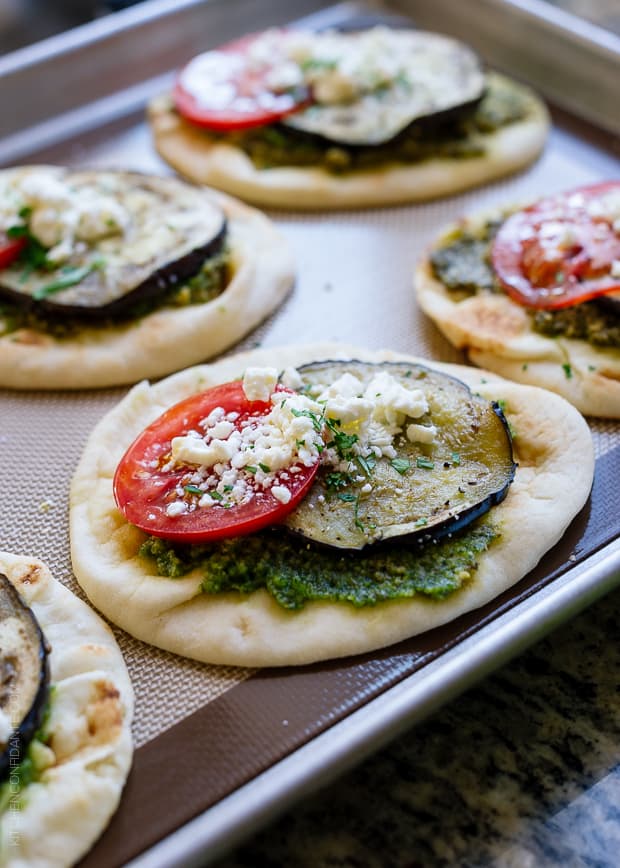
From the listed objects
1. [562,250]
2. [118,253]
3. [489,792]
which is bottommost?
[489,792]

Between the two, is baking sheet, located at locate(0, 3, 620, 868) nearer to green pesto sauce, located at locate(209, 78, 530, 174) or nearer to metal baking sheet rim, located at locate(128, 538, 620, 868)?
metal baking sheet rim, located at locate(128, 538, 620, 868)

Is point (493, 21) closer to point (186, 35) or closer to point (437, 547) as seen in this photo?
point (186, 35)

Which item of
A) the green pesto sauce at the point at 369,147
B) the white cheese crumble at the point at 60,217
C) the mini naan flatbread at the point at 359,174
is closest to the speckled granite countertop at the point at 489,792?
the white cheese crumble at the point at 60,217

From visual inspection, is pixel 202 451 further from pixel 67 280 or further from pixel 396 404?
pixel 67 280

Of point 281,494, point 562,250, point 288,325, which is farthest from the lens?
point 288,325

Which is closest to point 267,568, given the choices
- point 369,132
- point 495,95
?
point 369,132

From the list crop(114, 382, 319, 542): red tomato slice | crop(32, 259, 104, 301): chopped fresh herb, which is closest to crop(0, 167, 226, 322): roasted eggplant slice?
crop(32, 259, 104, 301): chopped fresh herb

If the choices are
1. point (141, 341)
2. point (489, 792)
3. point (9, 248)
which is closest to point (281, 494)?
point (489, 792)
